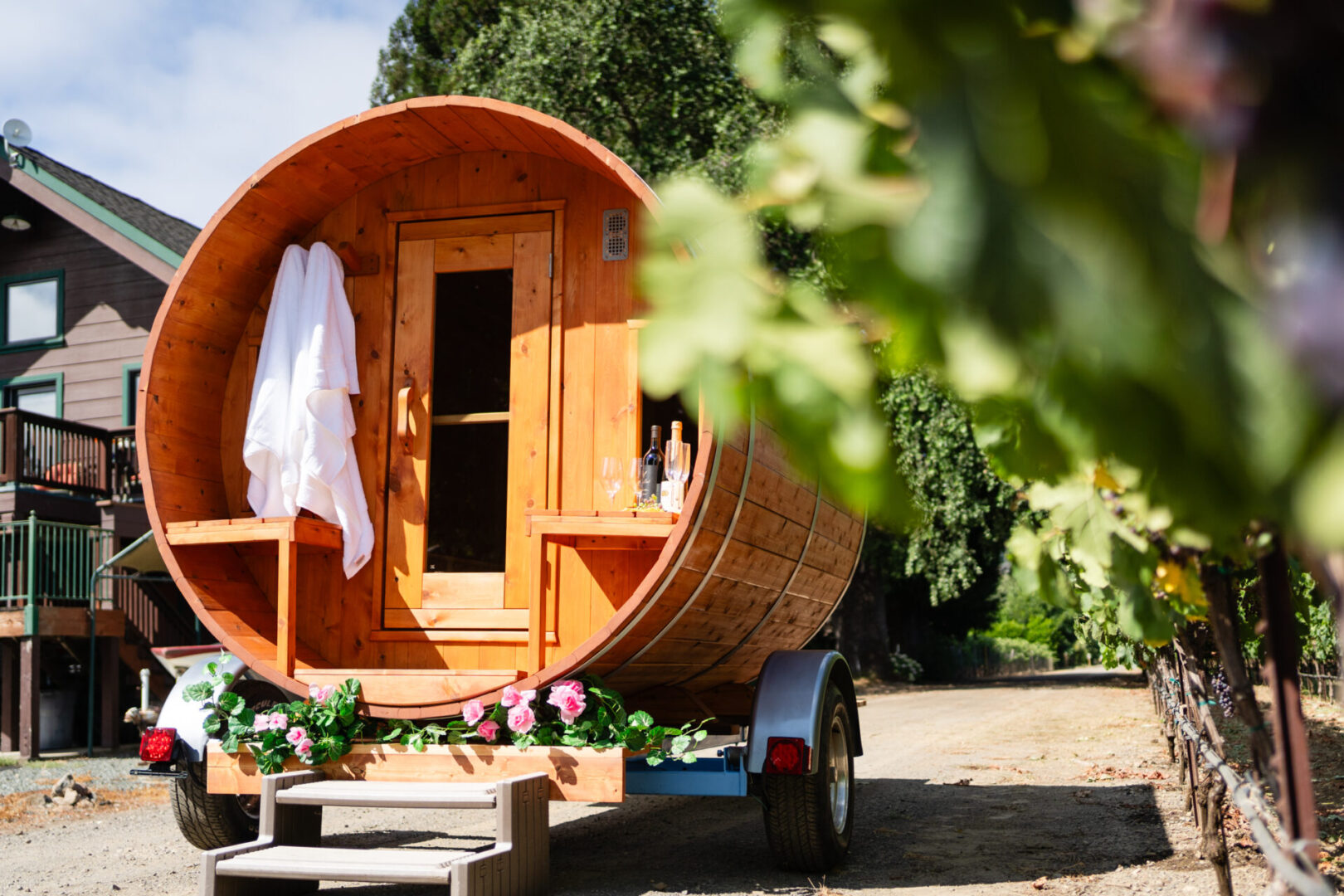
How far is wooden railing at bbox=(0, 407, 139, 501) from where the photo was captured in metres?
14.2

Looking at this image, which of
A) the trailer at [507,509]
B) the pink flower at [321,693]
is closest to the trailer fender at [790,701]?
the trailer at [507,509]

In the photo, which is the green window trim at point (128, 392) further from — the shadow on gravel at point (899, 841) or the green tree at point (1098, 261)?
the green tree at point (1098, 261)

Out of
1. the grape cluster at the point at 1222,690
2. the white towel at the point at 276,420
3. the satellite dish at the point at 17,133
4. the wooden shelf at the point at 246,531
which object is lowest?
the grape cluster at the point at 1222,690

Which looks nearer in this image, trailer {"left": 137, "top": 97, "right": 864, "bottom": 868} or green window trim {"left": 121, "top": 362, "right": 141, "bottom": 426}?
trailer {"left": 137, "top": 97, "right": 864, "bottom": 868}

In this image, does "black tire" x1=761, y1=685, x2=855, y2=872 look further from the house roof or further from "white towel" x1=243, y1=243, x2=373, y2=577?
the house roof

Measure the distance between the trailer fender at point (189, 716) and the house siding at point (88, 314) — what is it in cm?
1205

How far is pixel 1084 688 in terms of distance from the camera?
24469mm

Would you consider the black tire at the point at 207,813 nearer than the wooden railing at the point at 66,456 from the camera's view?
Yes

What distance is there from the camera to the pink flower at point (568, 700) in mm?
4891

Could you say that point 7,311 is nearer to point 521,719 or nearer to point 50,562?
point 50,562

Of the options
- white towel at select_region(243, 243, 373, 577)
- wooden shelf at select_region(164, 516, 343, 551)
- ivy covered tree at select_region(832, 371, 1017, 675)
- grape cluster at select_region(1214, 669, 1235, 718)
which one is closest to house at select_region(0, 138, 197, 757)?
white towel at select_region(243, 243, 373, 577)

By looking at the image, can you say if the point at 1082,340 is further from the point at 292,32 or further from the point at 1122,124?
the point at 292,32

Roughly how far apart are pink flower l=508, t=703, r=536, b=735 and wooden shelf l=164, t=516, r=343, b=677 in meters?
1.22

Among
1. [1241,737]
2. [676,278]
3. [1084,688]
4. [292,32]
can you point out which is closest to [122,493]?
[292,32]
